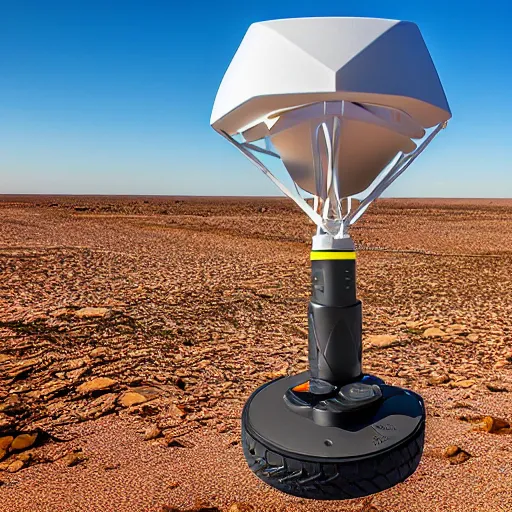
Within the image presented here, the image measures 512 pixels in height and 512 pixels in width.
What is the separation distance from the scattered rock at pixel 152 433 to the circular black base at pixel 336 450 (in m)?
0.74

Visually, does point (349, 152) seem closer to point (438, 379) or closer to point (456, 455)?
point (456, 455)

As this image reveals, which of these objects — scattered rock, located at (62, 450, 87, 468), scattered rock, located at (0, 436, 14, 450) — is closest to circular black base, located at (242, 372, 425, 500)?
scattered rock, located at (62, 450, 87, 468)

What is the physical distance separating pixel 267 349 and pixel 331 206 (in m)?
2.46

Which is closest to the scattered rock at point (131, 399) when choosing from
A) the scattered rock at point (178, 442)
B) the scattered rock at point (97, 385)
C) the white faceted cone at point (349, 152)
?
the scattered rock at point (97, 385)

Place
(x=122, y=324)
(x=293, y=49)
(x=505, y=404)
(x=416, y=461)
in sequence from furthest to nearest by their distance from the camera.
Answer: (x=122, y=324), (x=505, y=404), (x=416, y=461), (x=293, y=49)

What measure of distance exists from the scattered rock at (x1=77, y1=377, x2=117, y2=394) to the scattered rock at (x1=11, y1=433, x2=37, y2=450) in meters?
0.74

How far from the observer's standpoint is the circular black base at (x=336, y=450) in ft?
7.95

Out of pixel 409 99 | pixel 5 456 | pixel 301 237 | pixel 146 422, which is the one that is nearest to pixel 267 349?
pixel 146 422

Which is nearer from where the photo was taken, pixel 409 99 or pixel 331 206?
pixel 409 99

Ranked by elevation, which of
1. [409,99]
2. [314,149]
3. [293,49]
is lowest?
[314,149]

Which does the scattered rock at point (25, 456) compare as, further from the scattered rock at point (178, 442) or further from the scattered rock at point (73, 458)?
the scattered rock at point (178, 442)

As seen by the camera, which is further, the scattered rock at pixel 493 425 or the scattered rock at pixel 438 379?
the scattered rock at pixel 438 379

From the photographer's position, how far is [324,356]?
Answer: 9.24 feet

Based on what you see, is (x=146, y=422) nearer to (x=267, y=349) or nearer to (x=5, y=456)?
(x=5, y=456)
